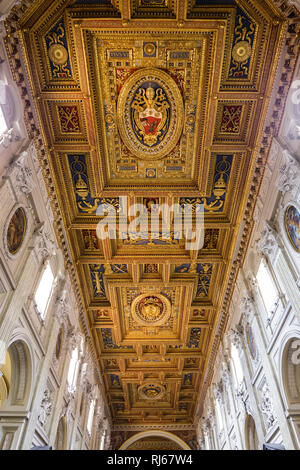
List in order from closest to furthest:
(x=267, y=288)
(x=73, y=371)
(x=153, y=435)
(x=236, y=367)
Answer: (x=267, y=288), (x=236, y=367), (x=73, y=371), (x=153, y=435)

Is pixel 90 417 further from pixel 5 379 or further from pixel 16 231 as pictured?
pixel 16 231

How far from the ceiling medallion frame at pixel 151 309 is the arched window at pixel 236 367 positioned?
3942 mm

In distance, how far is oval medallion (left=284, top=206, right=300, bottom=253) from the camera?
8664 mm

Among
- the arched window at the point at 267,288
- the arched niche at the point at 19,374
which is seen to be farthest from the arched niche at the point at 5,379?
the arched window at the point at 267,288

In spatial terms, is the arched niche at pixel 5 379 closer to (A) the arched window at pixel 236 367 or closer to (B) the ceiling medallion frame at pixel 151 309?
(B) the ceiling medallion frame at pixel 151 309

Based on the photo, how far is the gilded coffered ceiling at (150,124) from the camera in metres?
8.47

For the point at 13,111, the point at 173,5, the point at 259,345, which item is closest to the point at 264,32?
the point at 173,5

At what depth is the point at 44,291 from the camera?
11234mm

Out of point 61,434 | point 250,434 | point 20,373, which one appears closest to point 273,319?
point 250,434

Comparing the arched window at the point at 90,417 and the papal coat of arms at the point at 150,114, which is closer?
the papal coat of arms at the point at 150,114

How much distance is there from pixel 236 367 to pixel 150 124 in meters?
11.6

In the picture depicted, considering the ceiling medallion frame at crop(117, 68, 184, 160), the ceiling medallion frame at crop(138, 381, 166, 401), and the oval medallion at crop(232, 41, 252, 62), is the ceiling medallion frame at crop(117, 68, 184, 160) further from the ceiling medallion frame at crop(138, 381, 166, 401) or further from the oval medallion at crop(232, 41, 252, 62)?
the ceiling medallion frame at crop(138, 381, 166, 401)

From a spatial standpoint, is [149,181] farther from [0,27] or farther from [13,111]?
[0,27]

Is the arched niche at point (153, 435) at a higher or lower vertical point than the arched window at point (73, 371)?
higher
